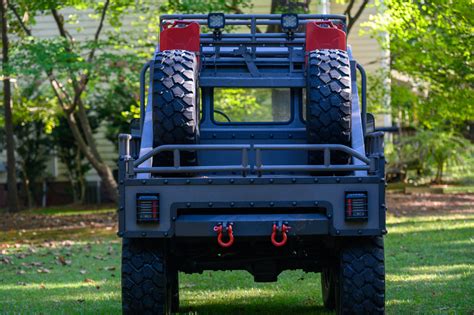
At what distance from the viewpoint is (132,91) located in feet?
78.8

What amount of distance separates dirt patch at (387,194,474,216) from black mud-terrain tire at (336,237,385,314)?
46.5 ft

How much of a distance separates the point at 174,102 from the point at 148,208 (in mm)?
1125

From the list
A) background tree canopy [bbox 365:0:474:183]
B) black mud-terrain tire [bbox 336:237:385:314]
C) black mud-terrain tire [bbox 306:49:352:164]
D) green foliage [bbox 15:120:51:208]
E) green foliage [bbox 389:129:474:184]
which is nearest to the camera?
black mud-terrain tire [bbox 336:237:385:314]

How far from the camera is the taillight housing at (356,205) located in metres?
7.53

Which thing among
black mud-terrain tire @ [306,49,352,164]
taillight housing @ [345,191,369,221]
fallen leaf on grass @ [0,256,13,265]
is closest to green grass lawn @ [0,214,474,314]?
fallen leaf on grass @ [0,256,13,265]

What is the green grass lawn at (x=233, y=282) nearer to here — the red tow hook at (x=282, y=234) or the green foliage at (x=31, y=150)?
the red tow hook at (x=282, y=234)

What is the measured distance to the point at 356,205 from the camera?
7.54 metres

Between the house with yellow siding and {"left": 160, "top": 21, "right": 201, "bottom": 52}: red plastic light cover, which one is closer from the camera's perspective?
{"left": 160, "top": 21, "right": 201, "bottom": 52}: red plastic light cover

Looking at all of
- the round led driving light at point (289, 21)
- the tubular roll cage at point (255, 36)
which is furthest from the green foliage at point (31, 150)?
the round led driving light at point (289, 21)

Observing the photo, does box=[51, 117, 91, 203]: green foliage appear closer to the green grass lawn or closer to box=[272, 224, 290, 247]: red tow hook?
the green grass lawn

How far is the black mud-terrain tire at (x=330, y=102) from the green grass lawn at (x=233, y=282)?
1.75 meters

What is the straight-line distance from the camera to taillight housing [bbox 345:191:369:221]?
7527 mm

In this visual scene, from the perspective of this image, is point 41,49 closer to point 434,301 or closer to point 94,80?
point 94,80

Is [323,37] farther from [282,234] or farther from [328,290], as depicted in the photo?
[282,234]
